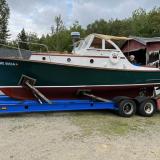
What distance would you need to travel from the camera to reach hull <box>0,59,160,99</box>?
10672mm

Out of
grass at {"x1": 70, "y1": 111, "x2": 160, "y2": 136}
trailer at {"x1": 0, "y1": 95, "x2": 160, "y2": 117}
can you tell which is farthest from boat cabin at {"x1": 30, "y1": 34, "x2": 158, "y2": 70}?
grass at {"x1": 70, "y1": 111, "x2": 160, "y2": 136}

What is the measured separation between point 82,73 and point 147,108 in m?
2.46

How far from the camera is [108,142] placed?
7691 mm

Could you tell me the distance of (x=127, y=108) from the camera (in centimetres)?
1120

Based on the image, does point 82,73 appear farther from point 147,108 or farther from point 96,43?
point 147,108

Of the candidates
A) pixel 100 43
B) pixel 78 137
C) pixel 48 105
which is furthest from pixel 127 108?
pixel 78 137

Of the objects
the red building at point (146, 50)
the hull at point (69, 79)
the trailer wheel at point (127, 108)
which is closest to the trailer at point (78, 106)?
the trailer wheel at point (127, 108)

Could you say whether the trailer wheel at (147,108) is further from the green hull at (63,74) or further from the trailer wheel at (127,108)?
the green hull at (63,74)

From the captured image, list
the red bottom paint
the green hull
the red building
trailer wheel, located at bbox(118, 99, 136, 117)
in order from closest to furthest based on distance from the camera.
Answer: the green hull
the red bottom paint
trailer wheel, located at bbox(118, 99, 136, 117)
the red building

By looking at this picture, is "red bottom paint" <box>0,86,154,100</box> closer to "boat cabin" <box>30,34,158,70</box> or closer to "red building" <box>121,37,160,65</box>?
"boat cabin" <box>30,34,158,70</box>

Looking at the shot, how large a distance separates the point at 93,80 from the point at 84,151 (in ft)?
15.6

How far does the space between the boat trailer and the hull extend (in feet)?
0.74

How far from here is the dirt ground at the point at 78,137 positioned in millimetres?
6719

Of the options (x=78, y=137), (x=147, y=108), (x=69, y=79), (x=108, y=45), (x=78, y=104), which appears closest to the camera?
(x=78, y=137)
